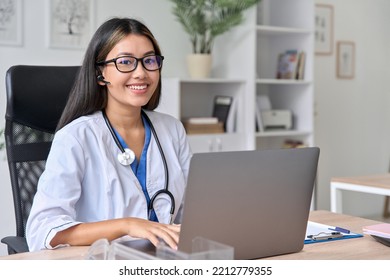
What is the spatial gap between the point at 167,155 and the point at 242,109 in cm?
237

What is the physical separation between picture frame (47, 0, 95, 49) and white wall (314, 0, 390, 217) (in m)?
2.05

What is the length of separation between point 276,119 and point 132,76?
284 centimetres

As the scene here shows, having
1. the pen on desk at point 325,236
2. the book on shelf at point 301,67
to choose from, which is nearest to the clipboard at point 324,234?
the pen on desk at point 325,236

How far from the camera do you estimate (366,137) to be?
17.9 feet

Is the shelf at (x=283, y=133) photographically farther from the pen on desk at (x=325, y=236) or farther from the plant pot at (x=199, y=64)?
the pen on desk at (x=325, y=236)

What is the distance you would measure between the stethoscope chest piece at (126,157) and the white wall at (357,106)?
3614mm

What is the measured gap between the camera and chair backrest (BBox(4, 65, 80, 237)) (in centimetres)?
195

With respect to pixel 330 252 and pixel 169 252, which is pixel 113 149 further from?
pixel 169 252

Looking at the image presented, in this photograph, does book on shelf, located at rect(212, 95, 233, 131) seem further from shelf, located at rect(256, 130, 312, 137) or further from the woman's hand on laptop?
the woman's hand on laptop

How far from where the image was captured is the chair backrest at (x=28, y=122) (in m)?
1.95

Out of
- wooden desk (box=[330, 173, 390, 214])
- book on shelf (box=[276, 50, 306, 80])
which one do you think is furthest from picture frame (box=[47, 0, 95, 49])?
wooden desk (box=[330, 173, 390, 214])

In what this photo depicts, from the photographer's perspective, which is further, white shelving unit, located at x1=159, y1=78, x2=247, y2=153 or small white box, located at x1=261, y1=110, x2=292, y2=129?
small white box, located at x1=261, y1=110, x2=292, y2=129

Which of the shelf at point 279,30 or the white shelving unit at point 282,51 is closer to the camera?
the shelf at point 279,30

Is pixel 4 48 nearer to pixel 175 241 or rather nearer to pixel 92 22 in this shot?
pixel 92 22
